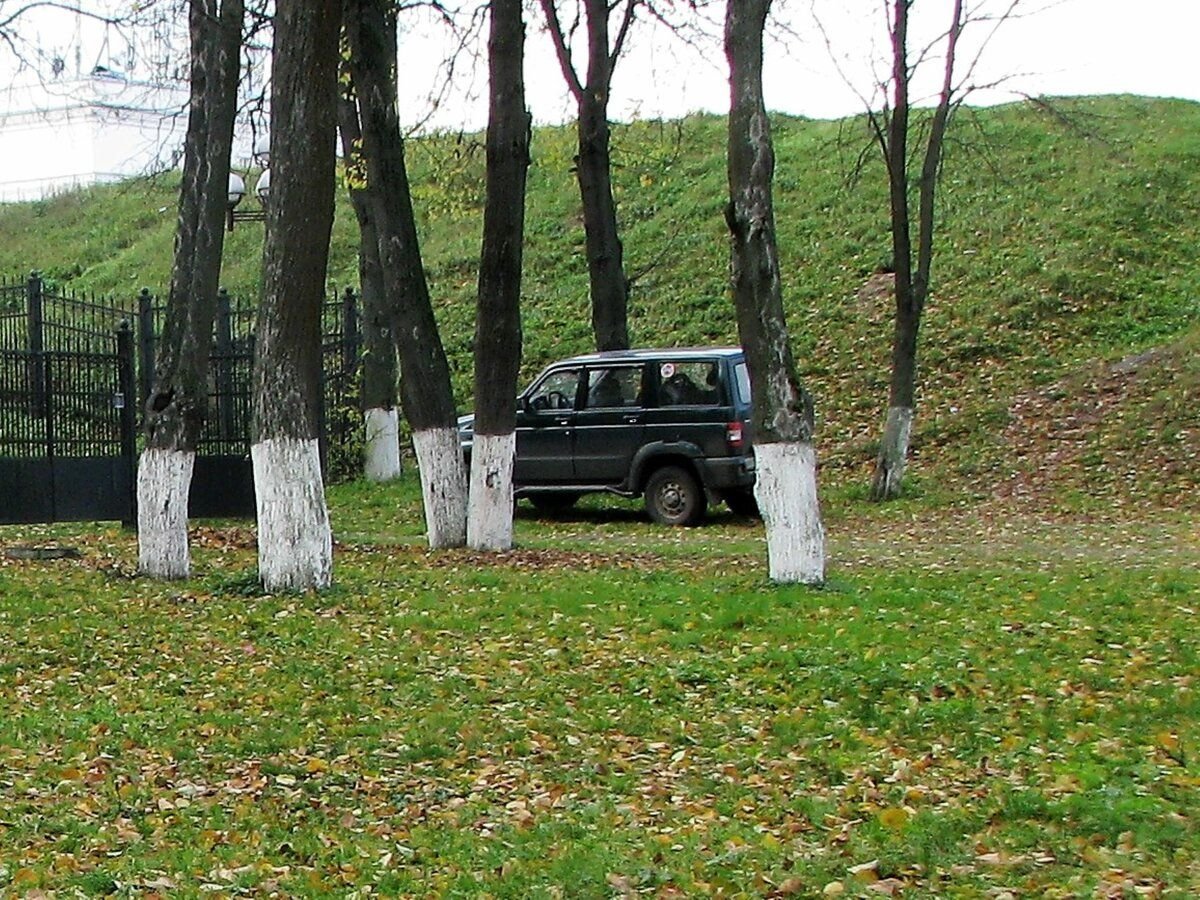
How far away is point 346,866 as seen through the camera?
19.0 ft

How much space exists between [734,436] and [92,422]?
22.7 feet

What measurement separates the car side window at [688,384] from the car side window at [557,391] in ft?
3.86

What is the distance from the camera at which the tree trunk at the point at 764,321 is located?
38.4 ft

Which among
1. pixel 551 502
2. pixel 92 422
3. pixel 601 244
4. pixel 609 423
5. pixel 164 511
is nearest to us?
pixel 164 511

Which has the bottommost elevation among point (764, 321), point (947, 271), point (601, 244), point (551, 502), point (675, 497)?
point (551, 502)

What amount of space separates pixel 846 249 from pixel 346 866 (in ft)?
91.8

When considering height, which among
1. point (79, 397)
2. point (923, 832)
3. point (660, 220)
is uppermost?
point (660, 220)

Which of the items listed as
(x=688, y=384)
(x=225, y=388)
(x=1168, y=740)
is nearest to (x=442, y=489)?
(x=225, y=388)

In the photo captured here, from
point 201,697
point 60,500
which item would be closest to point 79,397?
point 60,500

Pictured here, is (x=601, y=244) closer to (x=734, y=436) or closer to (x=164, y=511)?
(x=734, y=436)

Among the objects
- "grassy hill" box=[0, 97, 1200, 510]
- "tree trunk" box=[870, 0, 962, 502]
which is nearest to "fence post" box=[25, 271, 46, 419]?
"grassy hill" box=[0, 97, 1200, 510]

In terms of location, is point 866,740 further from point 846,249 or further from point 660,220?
point 660,220

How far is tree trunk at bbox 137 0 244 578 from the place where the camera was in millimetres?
12828

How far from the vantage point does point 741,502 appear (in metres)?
19.4
